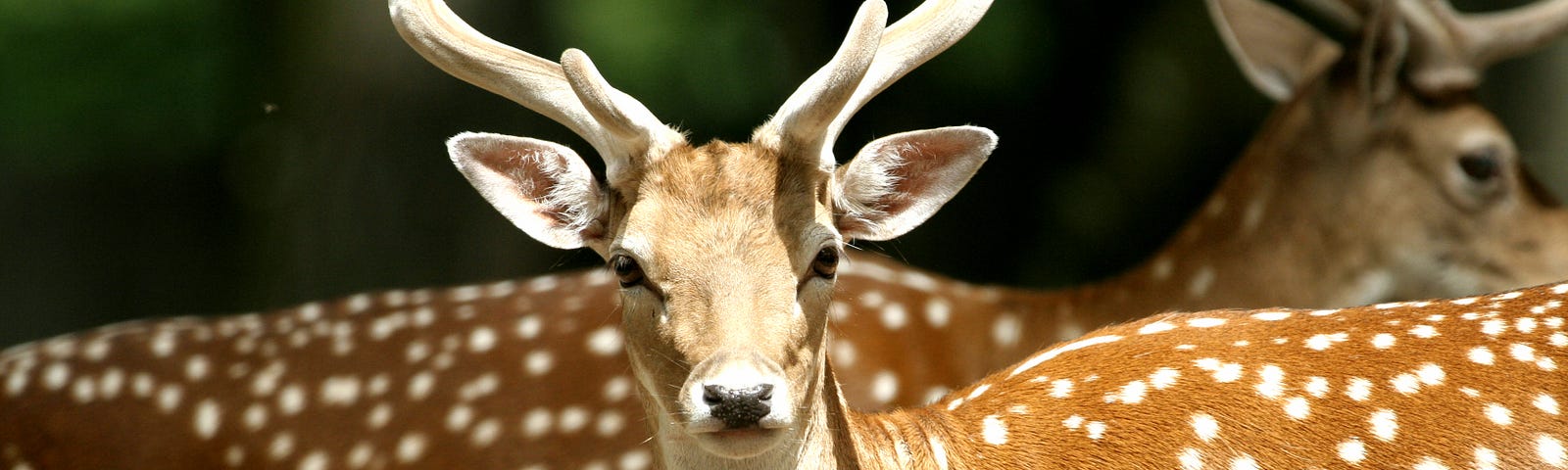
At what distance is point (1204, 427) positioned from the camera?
9.47ft

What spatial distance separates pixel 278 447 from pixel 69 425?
0.57 m

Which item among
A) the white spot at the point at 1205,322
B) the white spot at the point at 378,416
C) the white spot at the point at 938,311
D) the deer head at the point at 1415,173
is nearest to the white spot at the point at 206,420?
the white spot at the point at 378,416

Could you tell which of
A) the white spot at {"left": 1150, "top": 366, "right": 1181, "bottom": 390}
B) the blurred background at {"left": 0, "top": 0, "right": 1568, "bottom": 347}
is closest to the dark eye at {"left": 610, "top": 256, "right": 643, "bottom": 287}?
the white spot at {"left": 1150, "top": 366, "right": 1181, "bottom": 390}

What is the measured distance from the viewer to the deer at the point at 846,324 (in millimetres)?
4227

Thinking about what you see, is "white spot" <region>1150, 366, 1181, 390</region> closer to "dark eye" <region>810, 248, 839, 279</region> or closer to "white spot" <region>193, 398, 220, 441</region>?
"dark eye" <region>810, 248, 839, 279</region>

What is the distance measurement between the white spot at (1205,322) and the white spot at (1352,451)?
19.6 inches

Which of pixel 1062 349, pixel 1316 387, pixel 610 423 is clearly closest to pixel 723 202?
pixel 1062 349

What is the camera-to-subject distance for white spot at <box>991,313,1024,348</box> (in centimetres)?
465

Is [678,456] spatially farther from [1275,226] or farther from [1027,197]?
[1027,197]

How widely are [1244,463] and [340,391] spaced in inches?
99.5

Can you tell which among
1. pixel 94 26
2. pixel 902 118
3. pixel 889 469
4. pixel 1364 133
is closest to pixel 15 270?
pixel 94 26

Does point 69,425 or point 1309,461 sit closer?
point 1309,461

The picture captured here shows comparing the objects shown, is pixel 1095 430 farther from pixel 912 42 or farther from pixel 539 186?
pixel 539 186

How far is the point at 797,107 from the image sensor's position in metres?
2.70
